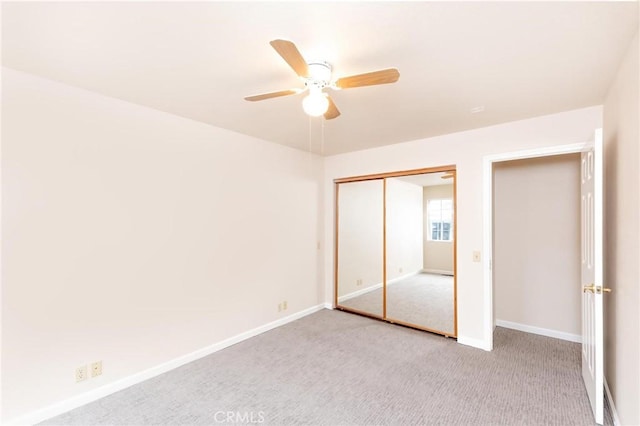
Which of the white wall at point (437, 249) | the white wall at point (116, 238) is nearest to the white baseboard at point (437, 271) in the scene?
the white wall at point (437, 249)

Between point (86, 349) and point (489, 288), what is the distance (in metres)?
3.80

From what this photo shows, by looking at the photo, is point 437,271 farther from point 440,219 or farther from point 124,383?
point 124,383

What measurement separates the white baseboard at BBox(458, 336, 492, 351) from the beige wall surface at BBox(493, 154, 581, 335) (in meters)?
0.97

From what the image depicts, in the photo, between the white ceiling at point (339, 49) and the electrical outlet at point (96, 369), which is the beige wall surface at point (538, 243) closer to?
the white ceiling at point (339, 49)

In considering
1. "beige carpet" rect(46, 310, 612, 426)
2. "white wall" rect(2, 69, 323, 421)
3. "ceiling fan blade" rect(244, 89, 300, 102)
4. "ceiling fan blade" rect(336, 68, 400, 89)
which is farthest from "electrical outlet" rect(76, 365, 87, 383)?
"ceiling fan blade" rect(336, 68, 400, 89)

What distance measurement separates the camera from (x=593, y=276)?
219 cm

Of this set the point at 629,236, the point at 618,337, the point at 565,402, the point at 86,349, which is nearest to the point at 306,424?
the point at 86,349

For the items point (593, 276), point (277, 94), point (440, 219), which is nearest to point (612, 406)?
point (593, 276)

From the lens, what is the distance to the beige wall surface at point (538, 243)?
139 inches

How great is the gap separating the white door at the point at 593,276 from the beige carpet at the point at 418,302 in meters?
1.32

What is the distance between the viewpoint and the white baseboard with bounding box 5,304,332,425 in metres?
2.10

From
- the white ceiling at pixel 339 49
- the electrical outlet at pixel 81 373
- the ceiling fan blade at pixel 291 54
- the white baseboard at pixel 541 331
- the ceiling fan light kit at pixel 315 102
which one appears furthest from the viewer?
the white baseboard at pixel 541 331

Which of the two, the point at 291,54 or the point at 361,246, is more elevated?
the point at 291,54

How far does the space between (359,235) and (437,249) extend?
117 centimetres
